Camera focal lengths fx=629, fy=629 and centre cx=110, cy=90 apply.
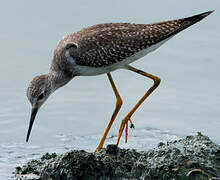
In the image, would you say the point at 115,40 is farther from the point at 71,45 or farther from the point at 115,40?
the point at 71,45

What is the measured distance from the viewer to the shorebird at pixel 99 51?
38.0 ft

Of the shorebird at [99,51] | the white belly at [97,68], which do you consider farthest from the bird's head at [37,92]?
the white belly at [97,68]

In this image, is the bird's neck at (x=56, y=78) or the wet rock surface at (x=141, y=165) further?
the bird's neck at (x=56, y=78)

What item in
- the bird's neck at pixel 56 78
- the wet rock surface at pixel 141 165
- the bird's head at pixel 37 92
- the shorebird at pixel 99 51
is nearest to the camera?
the wet rock surface at pixel 141 165

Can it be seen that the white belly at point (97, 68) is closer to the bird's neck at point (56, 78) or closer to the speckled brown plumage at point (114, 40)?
the speckled brown plumage at point (114, 40)

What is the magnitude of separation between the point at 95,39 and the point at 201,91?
3.47 m

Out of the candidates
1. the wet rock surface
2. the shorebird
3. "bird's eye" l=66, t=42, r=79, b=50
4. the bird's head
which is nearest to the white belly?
the shorebird

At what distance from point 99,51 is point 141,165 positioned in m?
2.65

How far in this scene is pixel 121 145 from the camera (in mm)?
12445

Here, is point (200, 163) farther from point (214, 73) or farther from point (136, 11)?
point (136, 11)

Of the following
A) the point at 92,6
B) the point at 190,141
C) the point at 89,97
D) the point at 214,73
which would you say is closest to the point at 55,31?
the point at 92,6

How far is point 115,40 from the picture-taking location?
11.9 metres

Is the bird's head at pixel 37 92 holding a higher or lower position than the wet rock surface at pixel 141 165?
higher

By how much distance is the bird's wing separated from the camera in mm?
11609
